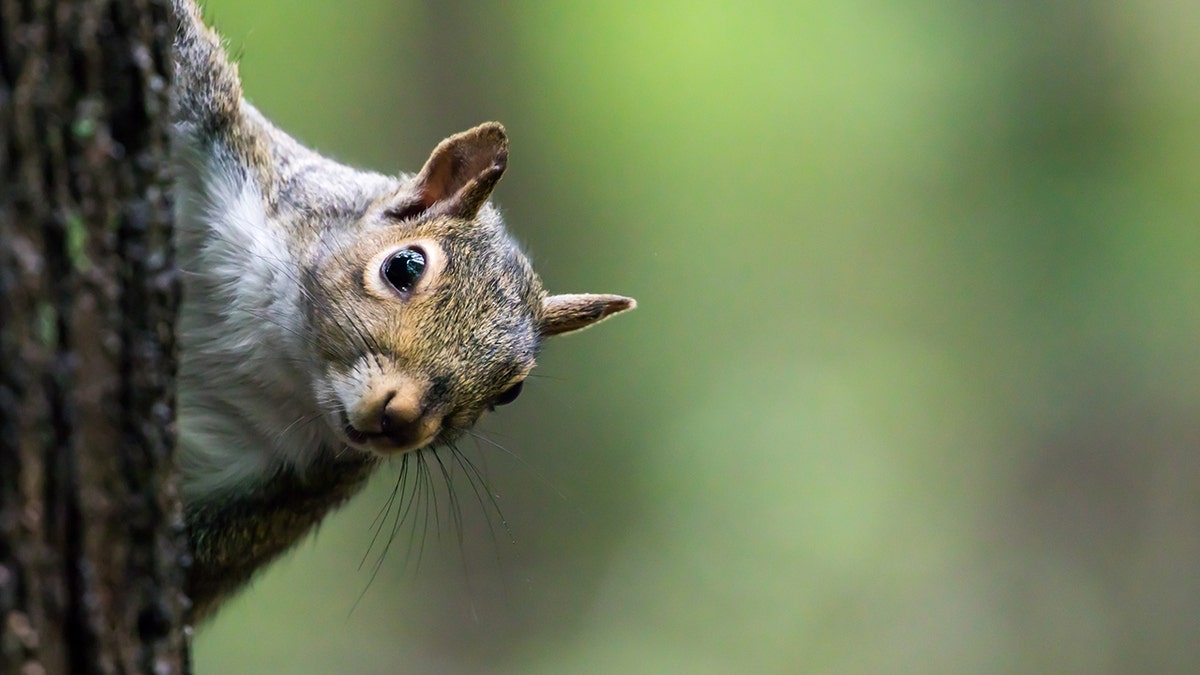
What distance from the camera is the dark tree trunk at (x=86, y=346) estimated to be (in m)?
0.62

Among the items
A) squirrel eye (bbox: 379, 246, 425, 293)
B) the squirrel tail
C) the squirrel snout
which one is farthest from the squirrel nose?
the squirrel tail

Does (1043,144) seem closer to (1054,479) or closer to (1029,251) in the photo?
(1029,251)

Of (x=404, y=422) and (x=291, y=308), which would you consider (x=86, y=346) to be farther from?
(x=291, y=308)

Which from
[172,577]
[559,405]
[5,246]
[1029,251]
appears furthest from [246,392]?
[1029,251]

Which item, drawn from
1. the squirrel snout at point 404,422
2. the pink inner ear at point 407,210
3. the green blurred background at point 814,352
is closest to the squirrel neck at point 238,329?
the pink inner ear at point 407,210

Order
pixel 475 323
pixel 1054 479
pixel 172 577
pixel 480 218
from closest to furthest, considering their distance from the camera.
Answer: pixel 172 577 < pixel 475 323 < pixel 480 218 < pixel 1054 479

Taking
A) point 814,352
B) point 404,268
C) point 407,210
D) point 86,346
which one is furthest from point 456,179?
point 814,352

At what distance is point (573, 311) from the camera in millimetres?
1640

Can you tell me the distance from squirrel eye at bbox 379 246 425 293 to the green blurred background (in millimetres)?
1982

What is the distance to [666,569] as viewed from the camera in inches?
146

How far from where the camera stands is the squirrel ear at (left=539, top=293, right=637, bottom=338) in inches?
63.6

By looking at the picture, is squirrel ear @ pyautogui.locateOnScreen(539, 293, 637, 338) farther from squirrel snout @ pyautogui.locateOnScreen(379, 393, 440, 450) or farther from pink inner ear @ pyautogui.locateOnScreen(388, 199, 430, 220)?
squirrel snout @ pyautogui.locateOnScreen(379, 393, 440, 450)

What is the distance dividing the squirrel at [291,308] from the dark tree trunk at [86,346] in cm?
54

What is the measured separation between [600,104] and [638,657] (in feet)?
6.14
